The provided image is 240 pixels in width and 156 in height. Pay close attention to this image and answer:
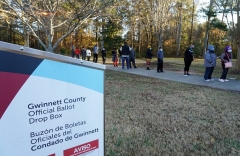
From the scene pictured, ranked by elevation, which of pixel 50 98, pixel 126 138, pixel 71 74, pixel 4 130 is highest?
pixel 71 74

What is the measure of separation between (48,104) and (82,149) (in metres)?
0.53

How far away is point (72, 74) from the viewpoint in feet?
6.09

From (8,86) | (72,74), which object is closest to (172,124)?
(72,74)

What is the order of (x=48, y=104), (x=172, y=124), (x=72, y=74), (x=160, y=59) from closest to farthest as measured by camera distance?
(x=48, y=104)
(x=72, y=74)
(x=172, y=124)
(x=160, y=59)

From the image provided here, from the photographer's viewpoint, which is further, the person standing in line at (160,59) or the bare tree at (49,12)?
the person standing in line at (160,59)

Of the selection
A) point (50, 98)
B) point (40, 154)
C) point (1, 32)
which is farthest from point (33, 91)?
point (1, 32)

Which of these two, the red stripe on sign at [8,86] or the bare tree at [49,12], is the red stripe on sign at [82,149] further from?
the bare tree at [49,12]

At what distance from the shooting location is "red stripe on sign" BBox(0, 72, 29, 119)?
1.49 m

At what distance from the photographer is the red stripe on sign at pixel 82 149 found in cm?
186

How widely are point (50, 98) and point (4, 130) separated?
37 cm

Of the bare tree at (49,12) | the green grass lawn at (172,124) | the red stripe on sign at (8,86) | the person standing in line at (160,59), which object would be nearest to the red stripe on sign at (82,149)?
the red stripe on sign at (8,86)

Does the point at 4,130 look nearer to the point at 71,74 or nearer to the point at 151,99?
the point at 71,74

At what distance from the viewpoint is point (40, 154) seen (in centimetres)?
171

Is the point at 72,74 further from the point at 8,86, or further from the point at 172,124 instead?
Result: the point at 172,124
